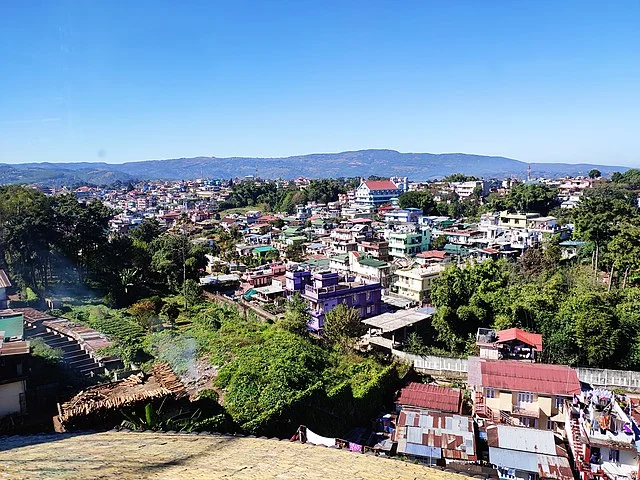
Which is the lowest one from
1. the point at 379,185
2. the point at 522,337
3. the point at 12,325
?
the point at 522,337

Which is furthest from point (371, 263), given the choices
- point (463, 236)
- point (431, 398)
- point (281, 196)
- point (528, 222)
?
point (281, 196)

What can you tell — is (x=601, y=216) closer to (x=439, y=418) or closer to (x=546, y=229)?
(x=546, y=229)

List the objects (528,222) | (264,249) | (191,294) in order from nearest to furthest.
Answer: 1. (191,294)
2. (264,249)
3. (528,222)

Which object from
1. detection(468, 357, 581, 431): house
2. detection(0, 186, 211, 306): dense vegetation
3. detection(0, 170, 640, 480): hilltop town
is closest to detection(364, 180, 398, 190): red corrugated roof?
detection(0, 170, 640, 480): hilltop town

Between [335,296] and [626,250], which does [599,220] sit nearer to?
[626,250]

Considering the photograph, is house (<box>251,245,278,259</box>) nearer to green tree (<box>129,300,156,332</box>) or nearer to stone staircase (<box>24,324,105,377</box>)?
green tree (<box>129,300,156,332</box>)

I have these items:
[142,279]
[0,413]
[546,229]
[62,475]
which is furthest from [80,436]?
[546,229]

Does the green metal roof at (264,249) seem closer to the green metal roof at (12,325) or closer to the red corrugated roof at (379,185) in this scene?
the green metal roof at (12,325)
